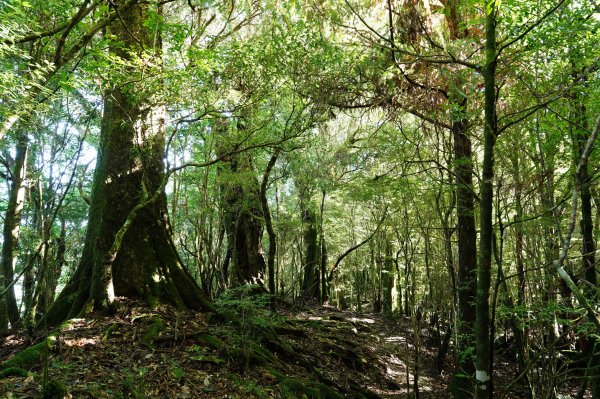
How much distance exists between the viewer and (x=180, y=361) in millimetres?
5395

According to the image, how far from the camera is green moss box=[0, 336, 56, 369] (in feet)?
14.8

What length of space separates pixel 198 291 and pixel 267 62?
14.3 ft

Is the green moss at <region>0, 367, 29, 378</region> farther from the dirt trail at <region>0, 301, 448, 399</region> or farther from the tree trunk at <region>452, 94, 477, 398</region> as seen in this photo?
the tree trunk at <region>452, 94, 477, 398</region>

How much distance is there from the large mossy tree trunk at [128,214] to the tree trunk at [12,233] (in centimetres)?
482

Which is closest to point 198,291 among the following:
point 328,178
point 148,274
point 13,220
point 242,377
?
point 148,274

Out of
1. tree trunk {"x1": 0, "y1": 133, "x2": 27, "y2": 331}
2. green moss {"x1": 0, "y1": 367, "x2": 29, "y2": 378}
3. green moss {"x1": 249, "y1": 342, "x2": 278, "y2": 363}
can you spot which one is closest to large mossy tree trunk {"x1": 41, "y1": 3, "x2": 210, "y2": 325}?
green moss {"x1": 249, "y1": 342, "x2": 278, "y2": 363}

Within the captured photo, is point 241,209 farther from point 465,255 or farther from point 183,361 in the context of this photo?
point 183,361

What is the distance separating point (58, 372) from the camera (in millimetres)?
4402

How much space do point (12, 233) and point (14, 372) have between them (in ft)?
24.5

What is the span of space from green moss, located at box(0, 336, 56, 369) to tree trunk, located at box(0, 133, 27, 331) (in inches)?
244

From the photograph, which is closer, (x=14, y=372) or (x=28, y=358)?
(x=14, y=372)

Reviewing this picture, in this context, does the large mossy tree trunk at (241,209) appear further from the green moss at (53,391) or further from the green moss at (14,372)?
the green moss at (53,391)

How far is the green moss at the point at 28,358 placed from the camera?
450 cm

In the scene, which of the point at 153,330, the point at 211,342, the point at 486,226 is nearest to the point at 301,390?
the point at 211,342
